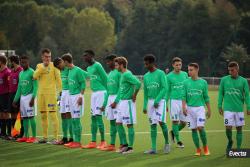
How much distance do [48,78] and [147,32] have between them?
74.5 meters

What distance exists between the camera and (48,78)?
1828 centimetres

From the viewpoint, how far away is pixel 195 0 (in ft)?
299

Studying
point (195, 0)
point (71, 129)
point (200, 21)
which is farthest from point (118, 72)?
point (195, 0)

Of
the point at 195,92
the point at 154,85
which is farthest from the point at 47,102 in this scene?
the point at 195,92

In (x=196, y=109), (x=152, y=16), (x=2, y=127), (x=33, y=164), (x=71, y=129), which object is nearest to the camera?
(x=33, y=164)

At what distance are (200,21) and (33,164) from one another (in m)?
73.2

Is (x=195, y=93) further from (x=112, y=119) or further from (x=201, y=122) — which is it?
(x=112, y=119)

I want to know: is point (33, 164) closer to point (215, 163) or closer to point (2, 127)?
point (215, 163)

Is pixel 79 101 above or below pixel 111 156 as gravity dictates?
above

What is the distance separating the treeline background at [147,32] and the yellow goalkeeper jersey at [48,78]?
5385 centimetres

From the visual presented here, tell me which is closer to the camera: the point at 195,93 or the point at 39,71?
the point at 195,93

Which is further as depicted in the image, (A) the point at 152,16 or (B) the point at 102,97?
(A) the point at 152,16

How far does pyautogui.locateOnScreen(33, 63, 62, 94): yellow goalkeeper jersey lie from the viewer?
1825 cm

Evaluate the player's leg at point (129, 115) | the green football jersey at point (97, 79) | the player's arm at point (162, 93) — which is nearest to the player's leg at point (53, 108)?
the green football jersey at point (97, 79)
